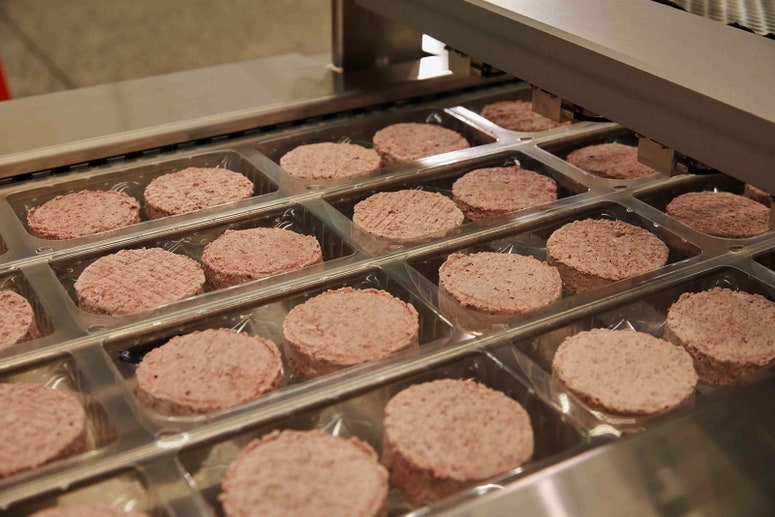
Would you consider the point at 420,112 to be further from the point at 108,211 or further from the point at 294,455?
the point at 294,455

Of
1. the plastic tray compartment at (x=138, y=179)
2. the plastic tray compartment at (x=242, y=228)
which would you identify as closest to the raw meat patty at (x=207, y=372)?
the plastic tray compartment at (x=242, y=228)

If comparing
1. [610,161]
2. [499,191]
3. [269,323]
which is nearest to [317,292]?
[269,323]

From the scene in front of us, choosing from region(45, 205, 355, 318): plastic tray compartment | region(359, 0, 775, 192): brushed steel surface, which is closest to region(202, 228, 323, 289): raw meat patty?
region(45, 205, 355, 318): plastic tray compartment

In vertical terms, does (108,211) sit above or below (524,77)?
below

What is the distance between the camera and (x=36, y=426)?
1.26m

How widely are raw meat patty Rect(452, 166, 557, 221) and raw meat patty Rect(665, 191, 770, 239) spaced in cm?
29

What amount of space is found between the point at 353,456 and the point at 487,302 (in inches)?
18.1

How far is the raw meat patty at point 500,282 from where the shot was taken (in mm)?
1566

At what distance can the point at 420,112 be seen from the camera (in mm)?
2324

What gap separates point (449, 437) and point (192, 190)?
93cm

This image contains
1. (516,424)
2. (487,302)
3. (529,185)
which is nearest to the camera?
(516,424)

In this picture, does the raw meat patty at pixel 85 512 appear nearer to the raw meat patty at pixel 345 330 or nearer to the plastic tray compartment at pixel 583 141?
the raw meat patty at pixel 345 330

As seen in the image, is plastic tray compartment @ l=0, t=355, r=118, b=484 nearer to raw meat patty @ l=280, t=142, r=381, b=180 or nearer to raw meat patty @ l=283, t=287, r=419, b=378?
raw meat patty @ l=283, t=287, r=419, b=378

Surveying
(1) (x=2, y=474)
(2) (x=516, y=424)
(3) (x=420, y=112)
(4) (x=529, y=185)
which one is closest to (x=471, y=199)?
(4) (x=529, y=185)
